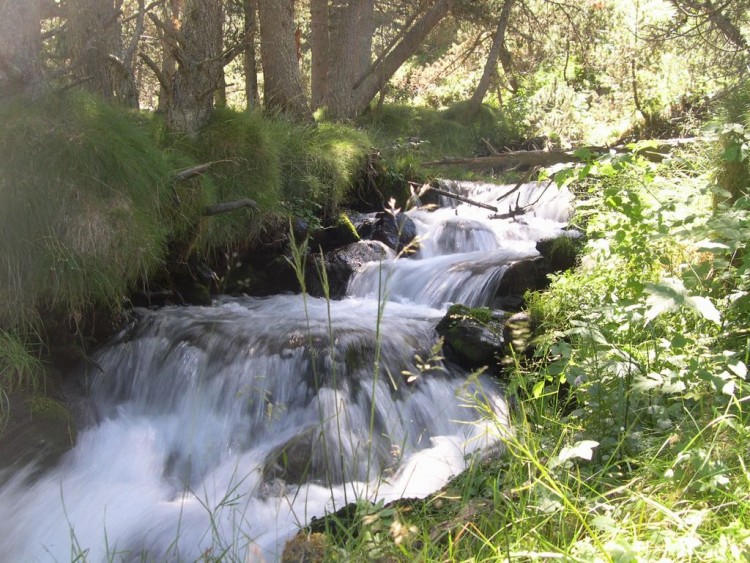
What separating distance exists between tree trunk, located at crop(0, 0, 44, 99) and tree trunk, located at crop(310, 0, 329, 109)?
7.85 metres

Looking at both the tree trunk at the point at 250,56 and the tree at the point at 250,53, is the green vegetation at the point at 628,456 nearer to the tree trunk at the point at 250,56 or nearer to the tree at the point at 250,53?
the tree at the point at 250,53

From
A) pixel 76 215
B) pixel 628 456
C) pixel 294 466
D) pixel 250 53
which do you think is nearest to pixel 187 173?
pixel 76 215

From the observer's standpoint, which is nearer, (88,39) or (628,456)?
(628,456)

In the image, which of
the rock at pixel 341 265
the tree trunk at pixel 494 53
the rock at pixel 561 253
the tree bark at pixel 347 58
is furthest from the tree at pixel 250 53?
→ the rock at pixel 561 253

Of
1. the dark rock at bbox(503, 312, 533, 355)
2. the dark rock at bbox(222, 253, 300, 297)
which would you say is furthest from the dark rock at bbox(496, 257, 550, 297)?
the dark rock at bbox(222, 253, 300, 297)

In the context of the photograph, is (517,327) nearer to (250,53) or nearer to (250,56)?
(250,53)

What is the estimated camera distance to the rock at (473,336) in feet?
18.3

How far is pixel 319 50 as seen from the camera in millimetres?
13367

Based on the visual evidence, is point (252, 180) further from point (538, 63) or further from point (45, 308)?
point (538, 63)

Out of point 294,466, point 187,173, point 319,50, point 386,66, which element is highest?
point 319,50

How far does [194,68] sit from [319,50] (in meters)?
6.96

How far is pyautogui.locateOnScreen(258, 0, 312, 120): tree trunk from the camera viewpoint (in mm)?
10266

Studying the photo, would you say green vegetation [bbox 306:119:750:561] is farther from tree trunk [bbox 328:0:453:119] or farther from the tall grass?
tree trunk [bbox 328:0:453:119]

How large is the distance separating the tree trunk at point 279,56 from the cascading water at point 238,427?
164 inches
